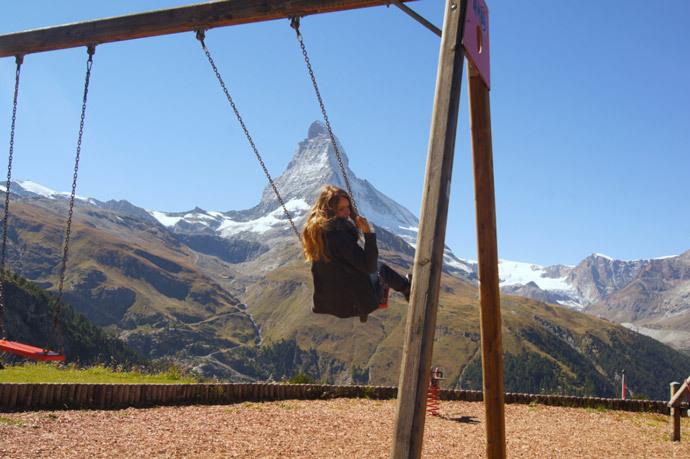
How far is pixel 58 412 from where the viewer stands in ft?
34.6

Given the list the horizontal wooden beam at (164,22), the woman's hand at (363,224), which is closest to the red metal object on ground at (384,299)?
the woman's hand at (363,224)

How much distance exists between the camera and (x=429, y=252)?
15.2 feet

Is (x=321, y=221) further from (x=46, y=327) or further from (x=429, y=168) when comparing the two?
(x=46, y=327)

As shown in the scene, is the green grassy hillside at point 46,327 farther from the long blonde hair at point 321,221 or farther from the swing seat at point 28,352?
the long blonde hair at point 321,221

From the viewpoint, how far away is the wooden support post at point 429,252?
14.1 feet

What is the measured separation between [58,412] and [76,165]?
167 inches

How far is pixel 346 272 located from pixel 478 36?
2.70m

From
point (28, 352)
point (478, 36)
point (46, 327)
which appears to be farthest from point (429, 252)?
point (46, 327)

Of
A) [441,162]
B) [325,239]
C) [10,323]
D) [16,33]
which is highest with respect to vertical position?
[16,33]

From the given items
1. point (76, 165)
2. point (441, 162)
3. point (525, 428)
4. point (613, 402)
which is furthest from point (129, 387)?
point (613, 402)

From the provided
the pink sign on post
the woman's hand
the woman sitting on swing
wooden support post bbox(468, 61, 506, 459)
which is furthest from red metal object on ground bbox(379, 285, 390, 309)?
the pink sign on post

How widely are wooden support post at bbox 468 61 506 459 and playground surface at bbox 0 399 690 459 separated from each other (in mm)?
3247

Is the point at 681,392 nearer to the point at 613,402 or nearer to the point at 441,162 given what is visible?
the point at 613,402

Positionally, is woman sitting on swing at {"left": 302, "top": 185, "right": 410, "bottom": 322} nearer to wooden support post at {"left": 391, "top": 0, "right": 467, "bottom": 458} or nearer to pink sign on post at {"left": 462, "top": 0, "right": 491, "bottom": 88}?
wooden support post at {"left": 391, "top": 0, "right": 467, "bottom": 458}
